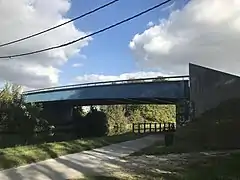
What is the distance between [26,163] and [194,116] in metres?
14.6

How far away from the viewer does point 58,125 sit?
1949 inches

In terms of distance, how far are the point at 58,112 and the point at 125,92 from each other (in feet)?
58.9

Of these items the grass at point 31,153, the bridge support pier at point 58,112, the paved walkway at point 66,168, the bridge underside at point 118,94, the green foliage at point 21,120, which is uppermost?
the bridge underside at point 118,94

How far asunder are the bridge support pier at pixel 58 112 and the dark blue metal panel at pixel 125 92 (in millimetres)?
4771

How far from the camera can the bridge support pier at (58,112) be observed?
165 feet

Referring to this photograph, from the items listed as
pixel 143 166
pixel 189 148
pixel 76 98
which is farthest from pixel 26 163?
pixel 76 98

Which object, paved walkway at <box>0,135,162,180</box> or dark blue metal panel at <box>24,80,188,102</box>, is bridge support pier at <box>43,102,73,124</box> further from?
paved walkway at <box>0,135,162,180</box>

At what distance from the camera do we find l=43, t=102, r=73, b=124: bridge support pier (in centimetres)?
5044

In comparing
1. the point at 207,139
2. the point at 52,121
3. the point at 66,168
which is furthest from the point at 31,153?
the point at 52,121

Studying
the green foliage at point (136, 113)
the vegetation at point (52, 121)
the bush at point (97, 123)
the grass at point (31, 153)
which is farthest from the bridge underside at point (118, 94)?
the grass at point (31, 153)

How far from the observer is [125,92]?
3662 cm

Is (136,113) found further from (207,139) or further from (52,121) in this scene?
(207,139)

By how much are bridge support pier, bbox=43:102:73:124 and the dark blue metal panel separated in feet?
15.7

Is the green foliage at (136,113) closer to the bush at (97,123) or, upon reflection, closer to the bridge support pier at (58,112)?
the bush at (97,123)
